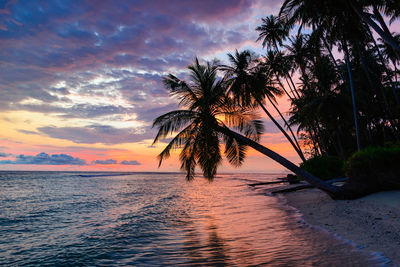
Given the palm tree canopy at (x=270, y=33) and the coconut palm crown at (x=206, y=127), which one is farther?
the palm tree canopy at (x=270, y=33)

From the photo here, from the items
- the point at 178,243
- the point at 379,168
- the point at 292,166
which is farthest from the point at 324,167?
the point at 178,243

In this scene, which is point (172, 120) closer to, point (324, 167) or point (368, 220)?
point (368, 220)

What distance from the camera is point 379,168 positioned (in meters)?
11.4

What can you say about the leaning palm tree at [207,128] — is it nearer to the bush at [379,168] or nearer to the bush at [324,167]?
the bush at [379,168]

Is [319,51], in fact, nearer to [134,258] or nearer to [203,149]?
[203,149]

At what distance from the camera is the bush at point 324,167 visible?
2322 cm

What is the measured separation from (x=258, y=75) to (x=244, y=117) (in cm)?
320

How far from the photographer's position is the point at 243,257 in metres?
5.72

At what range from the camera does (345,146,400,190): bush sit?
439 inches

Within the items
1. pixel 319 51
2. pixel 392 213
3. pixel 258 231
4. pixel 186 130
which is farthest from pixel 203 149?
pixel 319 51

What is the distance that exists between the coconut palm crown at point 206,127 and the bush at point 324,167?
1380 cm

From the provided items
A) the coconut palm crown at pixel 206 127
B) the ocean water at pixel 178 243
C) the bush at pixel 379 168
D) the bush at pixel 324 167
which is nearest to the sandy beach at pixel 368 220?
the ocean water at pixel 178 243

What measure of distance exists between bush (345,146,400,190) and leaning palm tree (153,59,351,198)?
139 centimetres

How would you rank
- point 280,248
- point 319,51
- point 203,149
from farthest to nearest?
1. point 319,51
2. point 203,149
3. point 280,248
